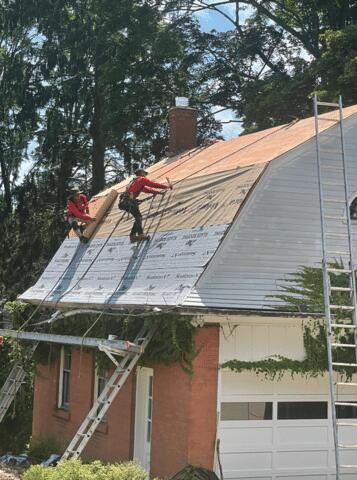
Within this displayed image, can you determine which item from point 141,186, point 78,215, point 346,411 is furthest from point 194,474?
point 78,215

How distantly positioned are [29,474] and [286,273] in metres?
5.90

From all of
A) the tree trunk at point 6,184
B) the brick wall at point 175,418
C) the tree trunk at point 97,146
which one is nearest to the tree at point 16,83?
the tree trunk at point 6,184

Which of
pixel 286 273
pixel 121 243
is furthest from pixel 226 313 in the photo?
pixel 121 243

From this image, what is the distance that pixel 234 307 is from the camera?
39.8ft

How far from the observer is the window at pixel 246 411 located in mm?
12648

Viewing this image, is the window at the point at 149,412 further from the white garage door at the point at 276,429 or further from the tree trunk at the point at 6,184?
the tree trunk at the point at 6,184

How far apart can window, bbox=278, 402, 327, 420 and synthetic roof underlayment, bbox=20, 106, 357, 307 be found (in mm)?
2979

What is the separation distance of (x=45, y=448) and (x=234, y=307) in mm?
8141

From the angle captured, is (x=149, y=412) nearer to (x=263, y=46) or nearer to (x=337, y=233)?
(x=337, y=233)

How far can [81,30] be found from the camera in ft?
121

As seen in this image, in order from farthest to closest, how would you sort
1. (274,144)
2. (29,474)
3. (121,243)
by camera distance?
(121,243)
(274,144)
(29,474)

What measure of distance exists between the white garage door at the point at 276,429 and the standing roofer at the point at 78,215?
7449 millimetres

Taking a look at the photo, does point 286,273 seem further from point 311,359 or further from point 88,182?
point 88,182

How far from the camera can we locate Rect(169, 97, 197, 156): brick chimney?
2312 cm
